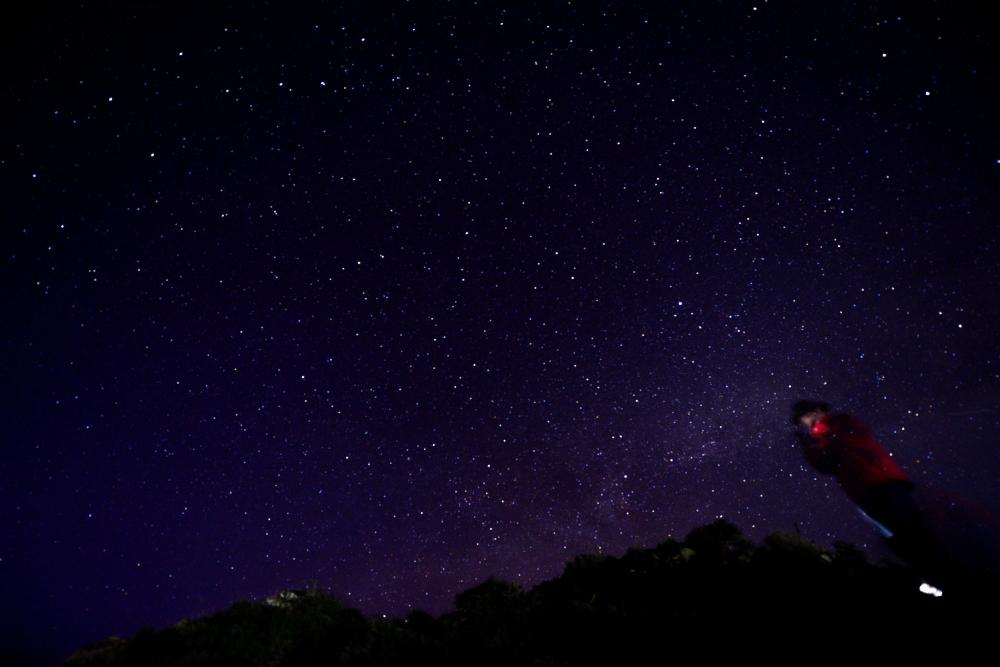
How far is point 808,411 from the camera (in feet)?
98.9

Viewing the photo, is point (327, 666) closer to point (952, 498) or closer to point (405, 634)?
point (405, 634)

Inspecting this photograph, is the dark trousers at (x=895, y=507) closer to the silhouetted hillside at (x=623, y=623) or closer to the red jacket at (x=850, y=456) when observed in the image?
the red jacket at (x=850, y=456)

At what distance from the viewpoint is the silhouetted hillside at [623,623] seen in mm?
4281

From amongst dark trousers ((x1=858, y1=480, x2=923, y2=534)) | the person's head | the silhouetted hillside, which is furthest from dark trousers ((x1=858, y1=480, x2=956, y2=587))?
the silhouetted hillside

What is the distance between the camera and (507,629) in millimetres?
4918

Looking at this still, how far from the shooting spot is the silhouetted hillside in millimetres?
4281

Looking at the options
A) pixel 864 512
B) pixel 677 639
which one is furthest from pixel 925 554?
pixel 677 639

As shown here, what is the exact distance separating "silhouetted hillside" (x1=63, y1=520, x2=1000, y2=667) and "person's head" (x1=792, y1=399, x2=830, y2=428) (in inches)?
1141

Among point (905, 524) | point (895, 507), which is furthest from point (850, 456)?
point (905, 524)

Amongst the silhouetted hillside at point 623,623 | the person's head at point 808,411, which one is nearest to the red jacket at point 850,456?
the person's head at point 808,411

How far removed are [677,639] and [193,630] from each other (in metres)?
5.05

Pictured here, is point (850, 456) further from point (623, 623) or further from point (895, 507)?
point (623, 623)

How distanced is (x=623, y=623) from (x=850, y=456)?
3164 centimetres

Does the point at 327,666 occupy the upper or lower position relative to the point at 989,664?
upper
